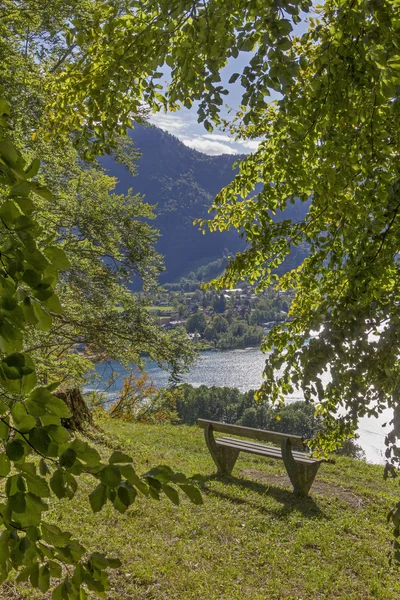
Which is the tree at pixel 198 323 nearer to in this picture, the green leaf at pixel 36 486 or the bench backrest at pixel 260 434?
the bench backrest at pixel 260 434

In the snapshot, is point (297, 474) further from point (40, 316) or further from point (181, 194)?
point (181, 194)

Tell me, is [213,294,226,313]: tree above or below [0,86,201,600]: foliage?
below

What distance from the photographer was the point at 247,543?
493 cm

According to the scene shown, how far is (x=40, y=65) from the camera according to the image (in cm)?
755

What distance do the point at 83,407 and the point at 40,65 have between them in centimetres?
591

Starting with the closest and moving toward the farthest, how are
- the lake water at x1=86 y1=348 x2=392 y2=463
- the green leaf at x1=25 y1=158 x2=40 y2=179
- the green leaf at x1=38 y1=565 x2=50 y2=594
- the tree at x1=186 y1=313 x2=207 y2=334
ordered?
the green leaf at x1=25 y1=158 x2=40 y2=179 < the green leaf at x1=38 y1=565 x2=50 y2=594 < the lake water at x1=86 y1=348 x2=392 y2=463 < the tree at x1=186 y1=313 x2=207 y2=334

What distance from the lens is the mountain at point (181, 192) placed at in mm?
134250

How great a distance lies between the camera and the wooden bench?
6559 mm

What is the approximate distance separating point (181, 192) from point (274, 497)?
459 ft

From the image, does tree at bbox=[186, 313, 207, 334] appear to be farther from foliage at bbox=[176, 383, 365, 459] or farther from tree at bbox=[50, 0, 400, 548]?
tree at bbox=[50, 0, 400, 548]

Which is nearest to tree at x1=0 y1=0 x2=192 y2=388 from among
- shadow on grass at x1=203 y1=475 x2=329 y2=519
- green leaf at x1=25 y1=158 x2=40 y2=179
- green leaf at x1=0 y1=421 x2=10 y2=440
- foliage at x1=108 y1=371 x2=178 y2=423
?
shadow on grass at x1=203 y1=475 x2=329 y2=519

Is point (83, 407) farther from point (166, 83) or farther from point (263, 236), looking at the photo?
point (166, 83)

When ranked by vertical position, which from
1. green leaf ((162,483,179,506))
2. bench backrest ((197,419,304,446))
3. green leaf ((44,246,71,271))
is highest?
green leaf ((44,246,71,271))

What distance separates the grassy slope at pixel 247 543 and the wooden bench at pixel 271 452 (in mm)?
224
